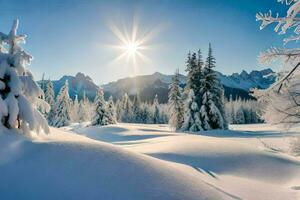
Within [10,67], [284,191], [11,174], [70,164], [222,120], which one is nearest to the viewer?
[11,174]

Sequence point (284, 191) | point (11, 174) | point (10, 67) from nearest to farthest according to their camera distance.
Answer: point (11, 174), point (10, 67), point (284, 191)

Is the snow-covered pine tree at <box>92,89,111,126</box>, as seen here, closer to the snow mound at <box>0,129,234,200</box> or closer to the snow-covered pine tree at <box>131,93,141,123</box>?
the snow-covered pine tree at <box>131,93,141,123</box>

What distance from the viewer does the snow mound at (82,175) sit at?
5.37m

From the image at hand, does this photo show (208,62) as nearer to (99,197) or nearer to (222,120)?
(222,120)

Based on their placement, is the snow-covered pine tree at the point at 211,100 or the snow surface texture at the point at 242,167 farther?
the snow-covered pine tree at the point at 211,100

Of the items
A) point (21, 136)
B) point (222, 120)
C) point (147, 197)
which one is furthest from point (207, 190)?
point (222, 120)

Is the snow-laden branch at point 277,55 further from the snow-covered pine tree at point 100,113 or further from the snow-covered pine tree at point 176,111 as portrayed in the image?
the snow-covered pine tree at point 100,113

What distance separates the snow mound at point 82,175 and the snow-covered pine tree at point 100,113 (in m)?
37.6

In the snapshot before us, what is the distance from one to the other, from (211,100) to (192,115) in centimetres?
256

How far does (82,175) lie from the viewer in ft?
19.1

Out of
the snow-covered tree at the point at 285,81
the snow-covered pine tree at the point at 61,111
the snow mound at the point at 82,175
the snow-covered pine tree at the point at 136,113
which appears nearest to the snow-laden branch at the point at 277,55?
the snow-covered tree at the point at 285,81

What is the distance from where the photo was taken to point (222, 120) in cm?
3406

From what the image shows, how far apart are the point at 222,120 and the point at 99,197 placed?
30027 mm

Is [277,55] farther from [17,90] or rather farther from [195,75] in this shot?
[195,75]
